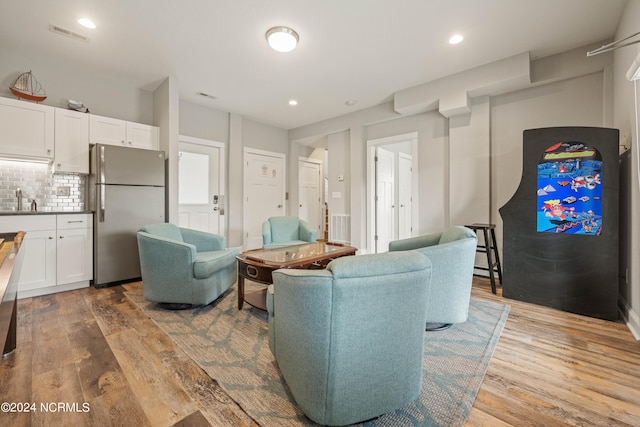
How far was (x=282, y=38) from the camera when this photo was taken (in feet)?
8.82

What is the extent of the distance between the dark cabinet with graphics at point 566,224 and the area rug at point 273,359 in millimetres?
528

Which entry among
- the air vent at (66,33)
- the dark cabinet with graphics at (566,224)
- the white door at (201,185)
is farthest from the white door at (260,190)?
the dark cabinet with graphics at (566,224)

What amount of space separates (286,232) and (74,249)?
8.56 ft

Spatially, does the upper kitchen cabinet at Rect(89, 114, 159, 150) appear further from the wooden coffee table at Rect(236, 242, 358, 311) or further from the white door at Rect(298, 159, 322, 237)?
the white door at Rect(298, 159, 322, 237)

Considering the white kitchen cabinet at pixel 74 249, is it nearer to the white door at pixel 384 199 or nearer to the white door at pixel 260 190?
the white door at pixel 260 190

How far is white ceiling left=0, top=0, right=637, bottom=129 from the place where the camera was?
239 cm

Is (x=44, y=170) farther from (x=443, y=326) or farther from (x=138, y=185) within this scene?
(x=443, y=326)

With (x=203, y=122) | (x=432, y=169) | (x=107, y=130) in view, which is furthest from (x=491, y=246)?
(x=107, y=130)

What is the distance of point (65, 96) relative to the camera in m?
3.42

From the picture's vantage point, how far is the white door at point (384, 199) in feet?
16.5

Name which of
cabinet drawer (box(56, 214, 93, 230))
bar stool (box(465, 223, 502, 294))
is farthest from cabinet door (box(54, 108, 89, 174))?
bar stool (box(465, 223, 502, 294))

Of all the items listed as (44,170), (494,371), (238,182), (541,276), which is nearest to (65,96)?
(44,170)

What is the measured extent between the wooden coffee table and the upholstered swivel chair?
0.97m

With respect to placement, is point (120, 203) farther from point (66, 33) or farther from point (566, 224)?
point (566, 224)
